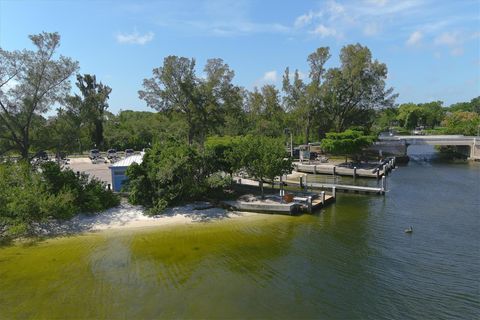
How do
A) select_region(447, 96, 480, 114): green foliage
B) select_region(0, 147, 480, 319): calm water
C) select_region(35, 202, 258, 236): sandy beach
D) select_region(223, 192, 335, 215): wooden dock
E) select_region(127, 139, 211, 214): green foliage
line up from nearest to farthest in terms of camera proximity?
select_region(0, 147, 480, 319): calm water
select_region(35, 202, 258, 236): sandy beach
select_region(127, 139, 211, 214): green foliage
select_region(223, 192, 335, 215): wooden dock
select_region(447, 96, 480, 114): green foliage

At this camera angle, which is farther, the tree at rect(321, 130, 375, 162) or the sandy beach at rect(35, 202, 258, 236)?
the tree at rect(321, 130, 375, 162)

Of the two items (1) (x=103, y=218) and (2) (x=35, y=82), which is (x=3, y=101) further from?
(1) (x=103, y=218)

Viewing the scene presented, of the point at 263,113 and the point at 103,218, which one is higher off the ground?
the point at 263,113

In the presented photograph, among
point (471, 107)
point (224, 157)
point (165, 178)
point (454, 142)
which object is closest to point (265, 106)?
point (454, 142)

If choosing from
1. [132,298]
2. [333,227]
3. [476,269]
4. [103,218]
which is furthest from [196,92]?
[476,269]

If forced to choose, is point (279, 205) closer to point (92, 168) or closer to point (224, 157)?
point (224, 157)

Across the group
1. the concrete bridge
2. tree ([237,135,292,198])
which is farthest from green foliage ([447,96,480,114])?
tree ([237,135,292,198])

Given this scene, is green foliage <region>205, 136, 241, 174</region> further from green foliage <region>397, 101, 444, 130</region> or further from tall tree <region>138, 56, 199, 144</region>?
green foliage <region>397, 101, 444, 130</region>
